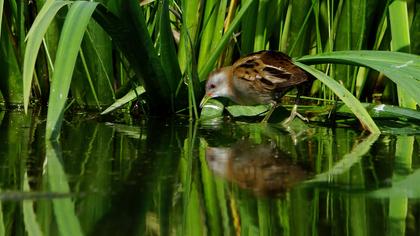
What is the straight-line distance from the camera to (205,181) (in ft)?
10.2

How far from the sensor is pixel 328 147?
3863 mm

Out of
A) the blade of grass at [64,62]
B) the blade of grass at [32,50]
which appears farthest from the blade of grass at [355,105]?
the blade of grass at [32,50]

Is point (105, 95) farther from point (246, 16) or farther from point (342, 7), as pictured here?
point (342, 7)

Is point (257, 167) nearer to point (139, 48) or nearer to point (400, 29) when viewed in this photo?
point (139, 48)

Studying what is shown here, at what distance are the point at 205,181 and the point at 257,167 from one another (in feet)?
1.02

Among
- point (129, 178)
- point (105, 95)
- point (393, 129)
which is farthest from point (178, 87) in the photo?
point (129, 178)

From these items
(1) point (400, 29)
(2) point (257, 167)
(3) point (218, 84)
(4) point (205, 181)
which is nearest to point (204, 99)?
(3) point (218, 84)

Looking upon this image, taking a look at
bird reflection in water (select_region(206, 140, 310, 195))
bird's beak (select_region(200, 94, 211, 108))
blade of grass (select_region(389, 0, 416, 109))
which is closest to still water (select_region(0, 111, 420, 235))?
bird reflection in water (select_region(206, 140, 310, 195))

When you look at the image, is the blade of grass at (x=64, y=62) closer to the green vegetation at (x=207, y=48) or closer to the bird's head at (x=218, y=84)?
the green vegetation at (x=207, y=48)

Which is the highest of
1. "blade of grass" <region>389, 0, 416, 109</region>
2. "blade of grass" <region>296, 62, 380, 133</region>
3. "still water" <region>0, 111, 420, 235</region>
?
"blade of grass" <region>389, 0, 416, 109</region>

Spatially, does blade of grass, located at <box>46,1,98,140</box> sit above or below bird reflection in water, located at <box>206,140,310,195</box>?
above

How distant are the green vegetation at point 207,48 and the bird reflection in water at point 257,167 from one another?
1.80 ft

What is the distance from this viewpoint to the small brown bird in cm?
462

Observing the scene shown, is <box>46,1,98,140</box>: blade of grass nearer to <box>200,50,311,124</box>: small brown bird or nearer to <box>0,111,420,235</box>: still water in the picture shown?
<box>0,111,420,235</box>: still water
